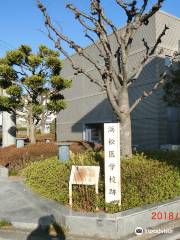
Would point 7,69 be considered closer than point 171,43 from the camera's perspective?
Yes

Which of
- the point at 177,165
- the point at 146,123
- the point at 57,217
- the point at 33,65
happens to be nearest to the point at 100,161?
the point at 177,165

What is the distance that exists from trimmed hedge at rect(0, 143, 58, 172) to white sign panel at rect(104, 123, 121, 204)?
7.48m

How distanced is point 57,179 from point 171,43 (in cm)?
1947

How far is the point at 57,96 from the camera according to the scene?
73.0ft

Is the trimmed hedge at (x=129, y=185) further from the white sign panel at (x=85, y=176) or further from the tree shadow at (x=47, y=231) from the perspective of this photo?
the tree shadow at (x=47, y=231)

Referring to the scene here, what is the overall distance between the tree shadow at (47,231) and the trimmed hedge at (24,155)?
7080mm

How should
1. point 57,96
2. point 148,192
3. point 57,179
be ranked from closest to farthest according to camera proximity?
point 148,192
point 57,179
point 57,96

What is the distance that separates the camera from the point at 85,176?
8.01 metres

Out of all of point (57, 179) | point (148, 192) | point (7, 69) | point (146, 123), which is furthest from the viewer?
point (146, 123)

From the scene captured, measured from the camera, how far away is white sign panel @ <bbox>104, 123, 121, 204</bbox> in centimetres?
747

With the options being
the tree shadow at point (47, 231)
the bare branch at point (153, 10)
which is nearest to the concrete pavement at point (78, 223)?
the tree shadow at point (47, 231)

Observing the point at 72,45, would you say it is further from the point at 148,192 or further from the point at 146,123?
the point at 146,123

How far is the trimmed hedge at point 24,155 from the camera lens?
14.7 m

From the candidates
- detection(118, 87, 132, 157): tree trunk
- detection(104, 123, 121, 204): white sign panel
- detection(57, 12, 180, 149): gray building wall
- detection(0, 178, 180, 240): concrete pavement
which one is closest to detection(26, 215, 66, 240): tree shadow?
detection(0, 178, 180, 240): concrete pavement
